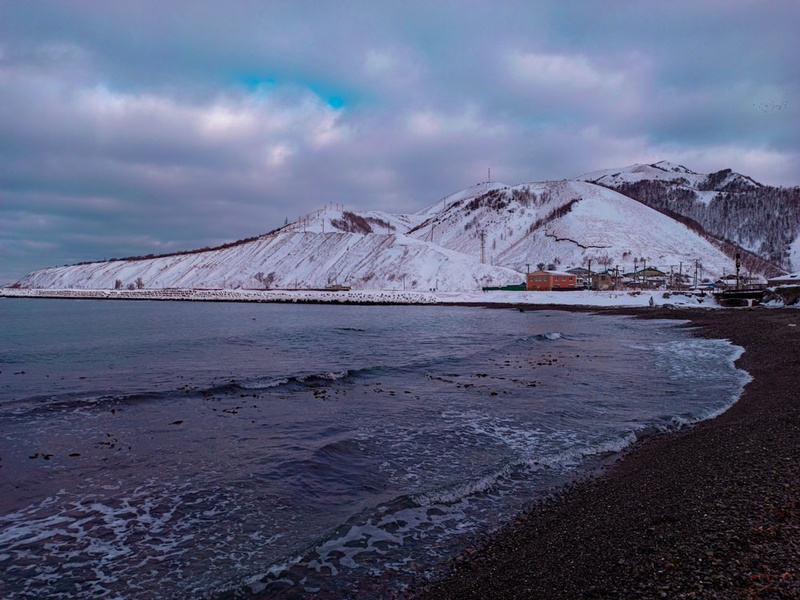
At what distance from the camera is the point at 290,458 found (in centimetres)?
1078

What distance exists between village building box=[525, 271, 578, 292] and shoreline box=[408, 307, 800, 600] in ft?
348

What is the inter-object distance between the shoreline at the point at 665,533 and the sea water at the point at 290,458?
77 cm

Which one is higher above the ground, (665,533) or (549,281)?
(549,281)

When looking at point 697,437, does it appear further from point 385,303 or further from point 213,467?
point 385,303

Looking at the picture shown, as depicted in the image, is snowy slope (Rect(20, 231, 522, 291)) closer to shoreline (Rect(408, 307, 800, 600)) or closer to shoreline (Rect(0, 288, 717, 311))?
shoreline (Rect(0, 288, 717, 311))

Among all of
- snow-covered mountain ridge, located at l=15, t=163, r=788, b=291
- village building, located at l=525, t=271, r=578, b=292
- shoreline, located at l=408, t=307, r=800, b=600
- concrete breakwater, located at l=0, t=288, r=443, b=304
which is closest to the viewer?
shoreline, located at l=408, t=307, r=800, b=600

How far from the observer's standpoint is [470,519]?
25.6 feet

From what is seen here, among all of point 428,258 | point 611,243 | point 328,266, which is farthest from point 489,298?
point 611,243

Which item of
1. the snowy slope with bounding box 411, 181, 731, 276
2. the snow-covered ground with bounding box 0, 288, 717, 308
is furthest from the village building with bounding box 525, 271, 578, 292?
the snowy slope with bounding box 411, 181, 731, 276

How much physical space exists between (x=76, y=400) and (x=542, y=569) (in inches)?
650

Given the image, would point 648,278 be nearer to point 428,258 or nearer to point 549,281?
point 549,281

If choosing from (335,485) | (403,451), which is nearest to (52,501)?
(335,485)

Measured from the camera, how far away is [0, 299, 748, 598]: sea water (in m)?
6.66

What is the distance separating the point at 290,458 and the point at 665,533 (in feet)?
24.9
